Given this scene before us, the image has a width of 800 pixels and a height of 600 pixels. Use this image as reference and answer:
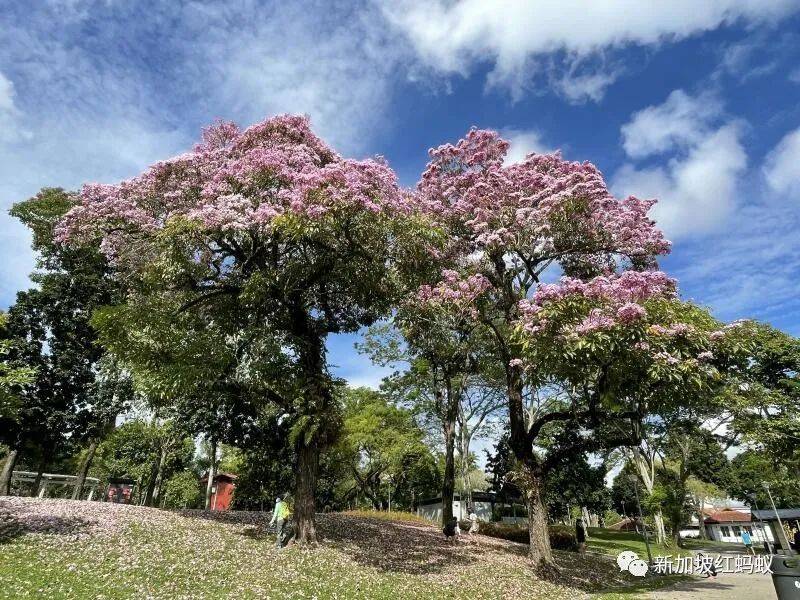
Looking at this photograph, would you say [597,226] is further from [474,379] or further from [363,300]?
[474,379]

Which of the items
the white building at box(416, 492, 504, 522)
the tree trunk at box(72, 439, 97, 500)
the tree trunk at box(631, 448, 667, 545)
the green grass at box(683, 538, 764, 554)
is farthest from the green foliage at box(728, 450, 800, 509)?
the tree trunk at box(72, 439, 97, 500)

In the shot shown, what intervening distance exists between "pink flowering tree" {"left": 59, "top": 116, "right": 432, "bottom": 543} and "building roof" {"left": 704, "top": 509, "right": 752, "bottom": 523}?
3680 inches

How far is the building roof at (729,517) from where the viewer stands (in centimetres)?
8321

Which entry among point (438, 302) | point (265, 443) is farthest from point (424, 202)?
point (265, 443)

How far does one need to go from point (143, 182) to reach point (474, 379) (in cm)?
2524

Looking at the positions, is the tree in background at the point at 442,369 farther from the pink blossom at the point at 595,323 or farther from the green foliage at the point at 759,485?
the green foliage at the point at 759,485

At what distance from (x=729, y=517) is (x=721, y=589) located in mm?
87183

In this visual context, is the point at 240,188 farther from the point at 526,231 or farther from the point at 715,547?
the point at 715,547

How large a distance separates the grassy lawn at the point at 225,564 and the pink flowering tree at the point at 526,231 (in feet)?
10.8

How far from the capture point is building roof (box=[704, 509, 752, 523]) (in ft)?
273

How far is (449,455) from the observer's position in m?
30.4

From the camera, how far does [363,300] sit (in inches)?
794

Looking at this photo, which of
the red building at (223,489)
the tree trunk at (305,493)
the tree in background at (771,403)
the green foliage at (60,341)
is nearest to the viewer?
the tree trunk at (305,493)

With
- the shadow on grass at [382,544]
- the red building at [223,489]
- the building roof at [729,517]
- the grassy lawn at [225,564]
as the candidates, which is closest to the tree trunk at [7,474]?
the grassy lawn at [225,564]
